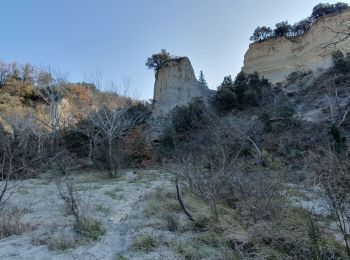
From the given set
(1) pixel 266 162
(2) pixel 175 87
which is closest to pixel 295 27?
(2) pixel 175 87

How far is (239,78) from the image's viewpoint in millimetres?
28750

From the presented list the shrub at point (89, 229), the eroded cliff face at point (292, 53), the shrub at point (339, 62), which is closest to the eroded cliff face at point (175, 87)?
the eroded cliff face at point (292, 53)

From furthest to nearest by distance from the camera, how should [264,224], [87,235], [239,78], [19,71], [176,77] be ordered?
1. [19,71]
2. [176,77]
3. [239,78]
4. [87,235]
5. [264,224]

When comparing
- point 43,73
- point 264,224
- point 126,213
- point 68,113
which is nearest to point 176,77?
point 68,113

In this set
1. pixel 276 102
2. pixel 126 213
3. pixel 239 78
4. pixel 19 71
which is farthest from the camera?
pixel 19 71

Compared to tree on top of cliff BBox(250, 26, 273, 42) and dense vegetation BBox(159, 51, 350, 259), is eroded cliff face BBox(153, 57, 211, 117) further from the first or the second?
tree on top of cliff BBox(250, 26, 273, 42)

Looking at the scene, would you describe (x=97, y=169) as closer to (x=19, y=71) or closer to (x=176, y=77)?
(x=176, y=77)

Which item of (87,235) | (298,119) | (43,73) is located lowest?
(87,235)

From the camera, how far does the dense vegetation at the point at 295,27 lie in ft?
94.2

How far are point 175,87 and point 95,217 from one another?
2347cm

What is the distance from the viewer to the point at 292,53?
2903cm

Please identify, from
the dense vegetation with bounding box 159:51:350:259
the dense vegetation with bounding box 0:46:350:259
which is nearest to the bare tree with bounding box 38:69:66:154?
the dense vegetation with bounding box 0:46:350:259

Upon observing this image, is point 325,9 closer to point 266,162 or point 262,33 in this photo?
point 262,33

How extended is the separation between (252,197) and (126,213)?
3127 mm
